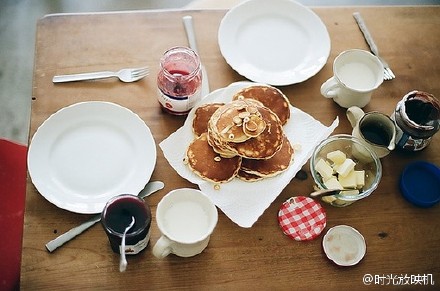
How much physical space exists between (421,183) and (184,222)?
515 mm

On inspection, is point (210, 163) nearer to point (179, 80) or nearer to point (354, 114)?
point (179, 80)

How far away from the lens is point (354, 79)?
126 centimetres

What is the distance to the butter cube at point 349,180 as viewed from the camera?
44.5 inches

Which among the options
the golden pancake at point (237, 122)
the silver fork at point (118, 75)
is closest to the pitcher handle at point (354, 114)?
the golden pancake at point (237, 122)

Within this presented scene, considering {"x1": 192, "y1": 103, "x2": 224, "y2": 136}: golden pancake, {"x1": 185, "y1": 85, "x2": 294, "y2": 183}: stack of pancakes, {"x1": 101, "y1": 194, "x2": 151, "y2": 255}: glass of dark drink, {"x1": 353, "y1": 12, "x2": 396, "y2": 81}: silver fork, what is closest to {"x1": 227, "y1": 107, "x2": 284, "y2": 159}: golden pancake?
{"x1": 185, "y1": 85, "x2": 294, "y2": 183}: stack of pancakes

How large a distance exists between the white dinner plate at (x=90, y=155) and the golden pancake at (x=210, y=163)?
0.27ft

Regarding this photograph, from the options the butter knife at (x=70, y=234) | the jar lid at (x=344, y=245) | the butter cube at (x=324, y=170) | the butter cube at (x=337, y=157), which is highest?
the butter cube at (x=337, y=157)

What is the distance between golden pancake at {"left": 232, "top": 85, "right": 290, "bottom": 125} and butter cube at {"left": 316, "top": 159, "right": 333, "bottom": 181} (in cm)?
12

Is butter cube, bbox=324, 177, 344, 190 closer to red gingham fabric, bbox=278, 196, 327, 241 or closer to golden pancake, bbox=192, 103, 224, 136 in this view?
red gingham fabric, bbox=278, 196, 327, 241

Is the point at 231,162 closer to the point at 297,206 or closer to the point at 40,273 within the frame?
the point at 297,206

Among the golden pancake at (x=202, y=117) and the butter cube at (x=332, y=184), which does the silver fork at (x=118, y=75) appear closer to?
the golden pancake at (x=202, y=117)

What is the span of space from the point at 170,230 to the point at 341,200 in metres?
0.35

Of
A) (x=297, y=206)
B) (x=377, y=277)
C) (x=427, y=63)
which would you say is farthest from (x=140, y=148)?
(x=427, y=63)

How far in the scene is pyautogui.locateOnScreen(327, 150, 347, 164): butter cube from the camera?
3.77 ft
